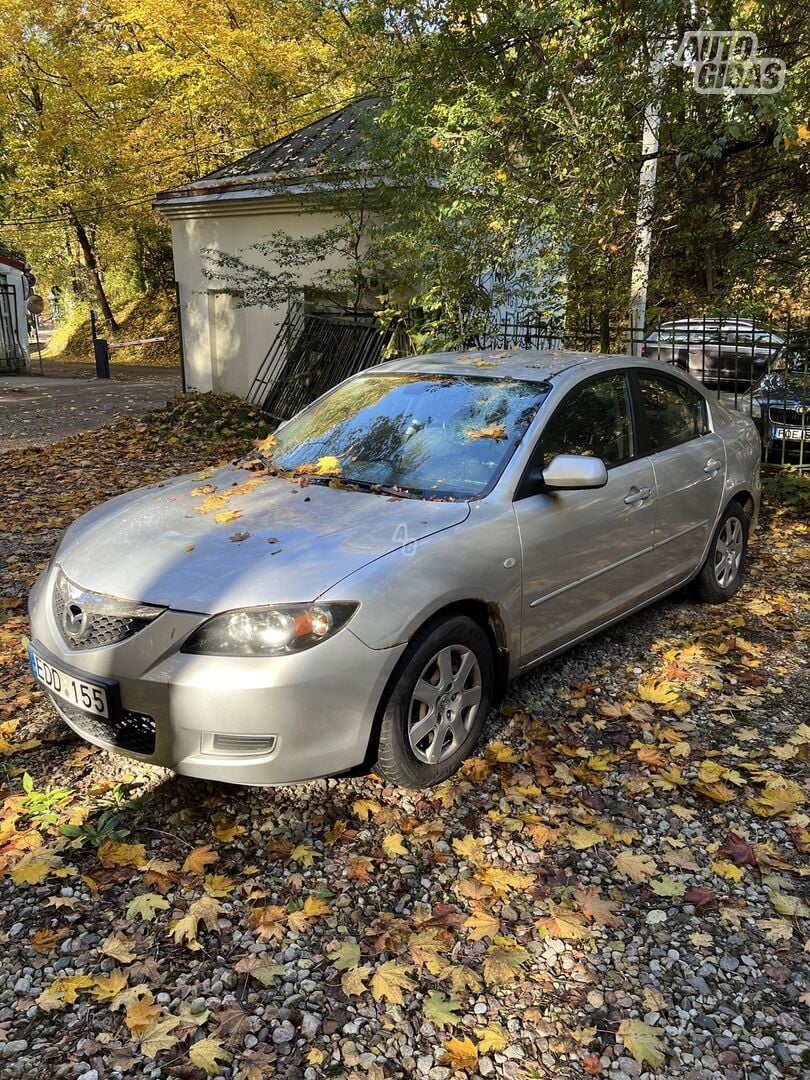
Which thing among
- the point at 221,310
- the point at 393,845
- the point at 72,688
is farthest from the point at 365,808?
the point at 221,310

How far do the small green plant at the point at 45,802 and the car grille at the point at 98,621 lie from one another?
0.62 m

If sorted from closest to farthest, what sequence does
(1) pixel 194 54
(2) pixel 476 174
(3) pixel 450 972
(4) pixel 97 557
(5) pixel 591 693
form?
(3) pixel 450 972 → (4) pixel 97 557 → (5) pixel 591 693 → (2) pixel 476 174 → (1) pixel 194 54

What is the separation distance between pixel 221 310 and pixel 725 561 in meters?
11.2

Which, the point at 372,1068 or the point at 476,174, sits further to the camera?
the point at 476,174

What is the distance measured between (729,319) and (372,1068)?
869 cm

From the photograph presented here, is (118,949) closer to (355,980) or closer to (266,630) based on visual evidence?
(355,980)

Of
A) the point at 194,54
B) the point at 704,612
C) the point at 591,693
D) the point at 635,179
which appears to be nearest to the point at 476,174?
the point at 635,179

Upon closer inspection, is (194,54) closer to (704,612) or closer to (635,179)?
(635,179)

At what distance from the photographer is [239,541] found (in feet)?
10.1

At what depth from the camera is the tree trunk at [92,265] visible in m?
31.8

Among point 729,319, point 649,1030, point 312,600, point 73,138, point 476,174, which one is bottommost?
point 649,1030

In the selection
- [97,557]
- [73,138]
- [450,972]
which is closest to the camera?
[450,972]

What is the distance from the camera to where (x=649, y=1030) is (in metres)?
2.17

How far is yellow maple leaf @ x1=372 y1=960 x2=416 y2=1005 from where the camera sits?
2.27 metres
